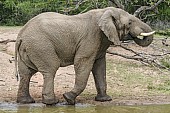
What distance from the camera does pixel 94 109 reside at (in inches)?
357

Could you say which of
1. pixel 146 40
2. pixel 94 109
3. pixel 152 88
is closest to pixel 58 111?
pixel 94 109

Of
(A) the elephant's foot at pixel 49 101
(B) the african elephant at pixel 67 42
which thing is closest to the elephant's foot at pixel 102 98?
(B) the african elephant at pixel 67 42

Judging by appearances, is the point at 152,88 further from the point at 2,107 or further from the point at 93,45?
the point at 2,107

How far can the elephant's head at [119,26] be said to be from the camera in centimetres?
923

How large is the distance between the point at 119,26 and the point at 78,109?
1873 mm

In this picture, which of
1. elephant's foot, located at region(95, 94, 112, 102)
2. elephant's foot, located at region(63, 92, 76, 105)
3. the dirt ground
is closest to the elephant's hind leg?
the dirt ground

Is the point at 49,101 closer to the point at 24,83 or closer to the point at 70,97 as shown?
the point at 70,97

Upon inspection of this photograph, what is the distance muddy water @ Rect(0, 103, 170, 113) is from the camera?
8.79 metres

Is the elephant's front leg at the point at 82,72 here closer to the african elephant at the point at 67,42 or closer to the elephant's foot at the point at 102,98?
the african elephant at the point at 67,42

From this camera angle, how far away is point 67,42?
367 inches

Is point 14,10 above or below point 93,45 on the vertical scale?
below

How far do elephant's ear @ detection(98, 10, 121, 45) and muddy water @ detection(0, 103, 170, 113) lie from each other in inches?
51.8

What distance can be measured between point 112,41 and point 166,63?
17.0 feet

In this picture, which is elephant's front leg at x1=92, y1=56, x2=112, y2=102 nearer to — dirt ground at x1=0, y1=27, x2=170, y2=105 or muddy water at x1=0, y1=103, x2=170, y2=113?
dirt ground at x1=0, y1=27, x2=170, y2=105
